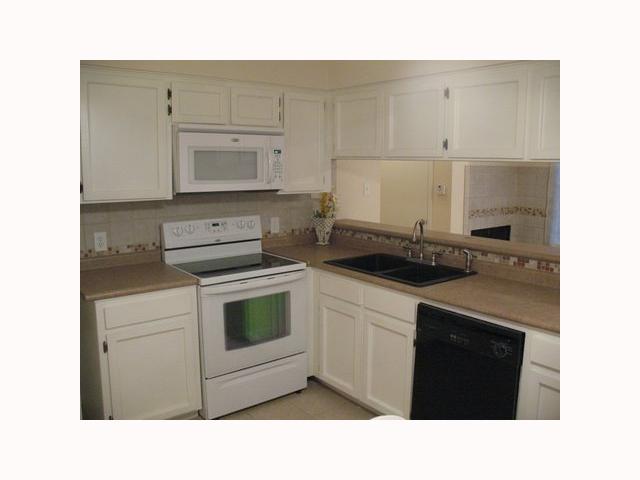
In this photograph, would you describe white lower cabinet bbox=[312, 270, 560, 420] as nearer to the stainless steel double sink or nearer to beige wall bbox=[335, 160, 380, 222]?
the stainless steel double sink

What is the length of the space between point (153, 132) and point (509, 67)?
1.82m

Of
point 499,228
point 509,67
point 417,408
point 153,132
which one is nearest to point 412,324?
point 417,408

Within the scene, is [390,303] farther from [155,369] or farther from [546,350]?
[155,369]

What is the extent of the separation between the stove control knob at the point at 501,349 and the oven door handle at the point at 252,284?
1270 mm

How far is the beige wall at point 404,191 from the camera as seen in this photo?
5062 millimetres

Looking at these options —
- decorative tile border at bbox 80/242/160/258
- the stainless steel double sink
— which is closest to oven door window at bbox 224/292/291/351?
the stainless steel double sink

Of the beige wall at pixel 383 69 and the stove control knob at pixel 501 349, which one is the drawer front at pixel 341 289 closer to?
the stove control knob at pixel 501 349

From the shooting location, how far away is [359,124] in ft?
11.3

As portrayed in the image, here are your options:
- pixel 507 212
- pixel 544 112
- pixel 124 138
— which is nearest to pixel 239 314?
pixel 124 138

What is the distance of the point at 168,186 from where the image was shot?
9.76 feet

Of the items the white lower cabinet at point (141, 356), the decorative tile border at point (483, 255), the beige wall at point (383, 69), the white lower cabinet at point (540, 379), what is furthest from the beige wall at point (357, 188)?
the white lower cabinet at point (540, 379)

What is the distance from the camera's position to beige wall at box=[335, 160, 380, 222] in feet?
12.8

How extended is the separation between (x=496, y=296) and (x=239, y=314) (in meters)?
1.34

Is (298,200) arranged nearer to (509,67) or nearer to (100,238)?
(100,238)
